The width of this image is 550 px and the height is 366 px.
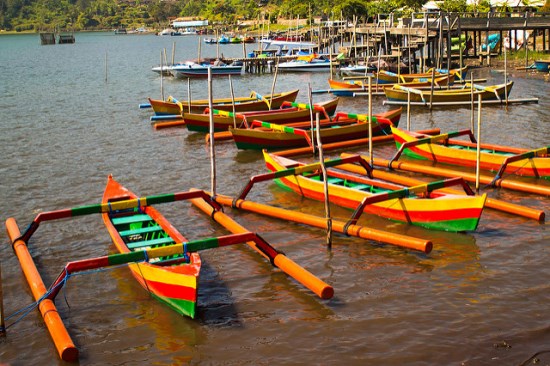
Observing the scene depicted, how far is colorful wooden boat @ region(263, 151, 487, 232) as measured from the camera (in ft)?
52.1

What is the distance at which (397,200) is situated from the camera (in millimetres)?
16938

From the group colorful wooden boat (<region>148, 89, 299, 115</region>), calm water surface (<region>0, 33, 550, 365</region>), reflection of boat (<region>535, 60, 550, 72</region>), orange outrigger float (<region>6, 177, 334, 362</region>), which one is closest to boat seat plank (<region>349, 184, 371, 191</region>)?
calm water surface (<region>0, 33, 550, 365</region>)

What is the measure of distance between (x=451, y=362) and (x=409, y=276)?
11.1 ft

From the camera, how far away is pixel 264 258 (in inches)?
607

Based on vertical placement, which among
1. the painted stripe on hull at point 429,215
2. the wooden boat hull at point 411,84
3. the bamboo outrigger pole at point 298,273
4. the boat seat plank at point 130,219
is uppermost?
the wooden boat hull at point 411,84

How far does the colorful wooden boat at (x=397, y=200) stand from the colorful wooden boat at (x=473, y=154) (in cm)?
371

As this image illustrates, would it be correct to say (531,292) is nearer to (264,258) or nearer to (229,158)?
(264,258)

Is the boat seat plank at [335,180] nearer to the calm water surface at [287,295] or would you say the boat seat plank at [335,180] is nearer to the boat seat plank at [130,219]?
the calm water surface at [287,295]

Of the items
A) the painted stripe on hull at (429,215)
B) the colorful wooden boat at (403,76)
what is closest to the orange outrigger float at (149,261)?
the painted stripe on hull at (429,215)

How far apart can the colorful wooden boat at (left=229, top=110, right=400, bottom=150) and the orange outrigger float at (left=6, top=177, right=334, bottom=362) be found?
10.1 m

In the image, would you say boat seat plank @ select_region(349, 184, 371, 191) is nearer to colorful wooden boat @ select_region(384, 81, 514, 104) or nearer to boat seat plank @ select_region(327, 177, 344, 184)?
boat seat plank @ select_region(327, 177, 344, 184)

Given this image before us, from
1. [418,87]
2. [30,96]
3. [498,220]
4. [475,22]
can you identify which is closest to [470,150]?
[498,220]

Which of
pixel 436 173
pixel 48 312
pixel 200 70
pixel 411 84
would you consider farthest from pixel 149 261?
pixel 200 70

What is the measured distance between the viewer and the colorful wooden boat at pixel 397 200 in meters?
15.9
